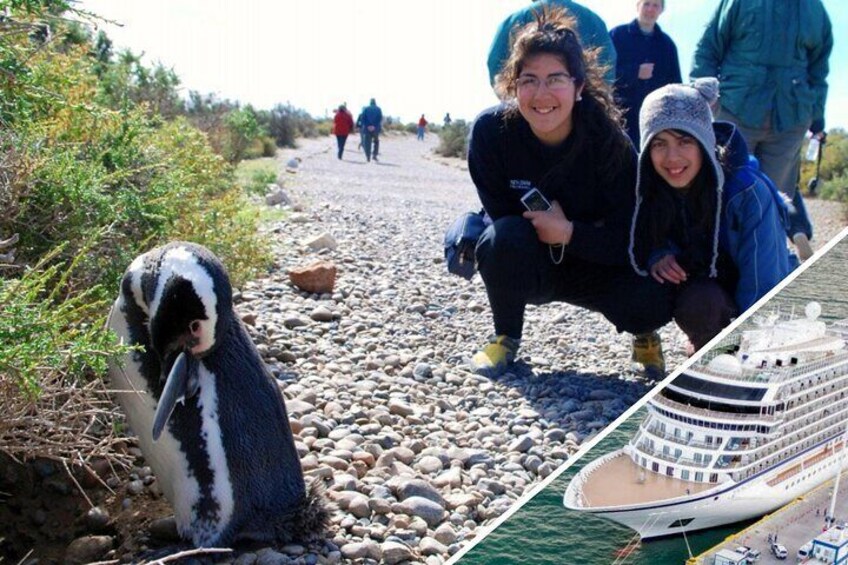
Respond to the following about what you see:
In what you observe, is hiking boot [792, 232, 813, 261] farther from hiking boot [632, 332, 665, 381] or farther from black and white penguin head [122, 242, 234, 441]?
hiking boot [632, 332, 665, 381]

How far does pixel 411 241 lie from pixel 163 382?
459 cm

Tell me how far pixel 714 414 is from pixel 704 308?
166 centimetres

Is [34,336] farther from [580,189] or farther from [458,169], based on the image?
[458,169]

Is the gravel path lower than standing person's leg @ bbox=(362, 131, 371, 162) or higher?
lower

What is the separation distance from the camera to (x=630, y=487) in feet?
2.24

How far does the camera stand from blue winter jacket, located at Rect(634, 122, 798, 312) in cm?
180

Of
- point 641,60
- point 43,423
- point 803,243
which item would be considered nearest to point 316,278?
point 641,60

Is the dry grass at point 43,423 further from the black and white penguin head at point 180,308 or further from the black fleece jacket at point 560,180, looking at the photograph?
the black fleece jacket at point 560,180

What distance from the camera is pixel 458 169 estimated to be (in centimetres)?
1524

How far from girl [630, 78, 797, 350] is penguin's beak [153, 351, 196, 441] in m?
0.98

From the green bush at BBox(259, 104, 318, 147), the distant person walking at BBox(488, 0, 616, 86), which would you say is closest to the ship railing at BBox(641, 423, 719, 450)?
the distant person walking at BBox(488, 0, 616, 86)

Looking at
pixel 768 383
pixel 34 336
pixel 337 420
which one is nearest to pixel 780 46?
pixel 768 383

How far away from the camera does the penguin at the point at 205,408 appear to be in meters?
1.84

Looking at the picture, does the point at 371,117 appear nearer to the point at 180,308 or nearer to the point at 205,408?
the point at 205,408
